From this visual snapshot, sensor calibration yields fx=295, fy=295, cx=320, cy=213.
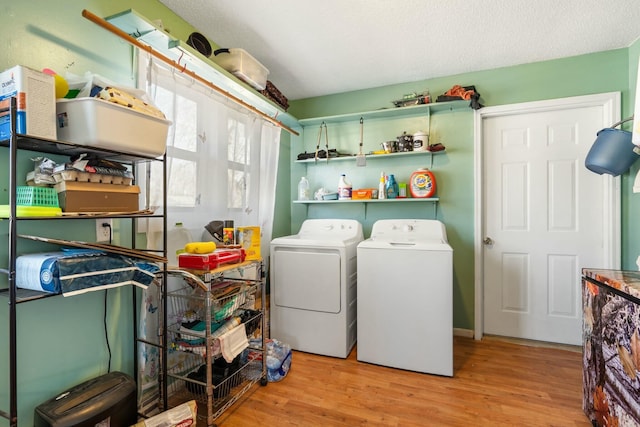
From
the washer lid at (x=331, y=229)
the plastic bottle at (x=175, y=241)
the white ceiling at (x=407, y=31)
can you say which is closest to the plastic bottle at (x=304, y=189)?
the washer lid at (x=331, y=229)

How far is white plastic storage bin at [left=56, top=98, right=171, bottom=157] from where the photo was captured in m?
1.15

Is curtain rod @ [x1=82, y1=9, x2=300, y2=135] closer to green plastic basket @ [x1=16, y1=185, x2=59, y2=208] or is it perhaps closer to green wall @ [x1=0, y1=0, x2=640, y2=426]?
green wall @ [x1=0, y1=0, x2=640, y2=426]

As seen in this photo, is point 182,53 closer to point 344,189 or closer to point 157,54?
point 157,54

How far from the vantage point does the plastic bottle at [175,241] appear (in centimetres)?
178

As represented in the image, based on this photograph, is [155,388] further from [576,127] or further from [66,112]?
[576,127]

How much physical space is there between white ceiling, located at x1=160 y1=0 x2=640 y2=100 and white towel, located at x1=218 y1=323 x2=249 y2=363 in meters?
1.96

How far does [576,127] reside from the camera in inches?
98.0

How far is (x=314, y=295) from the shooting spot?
239 centimetres

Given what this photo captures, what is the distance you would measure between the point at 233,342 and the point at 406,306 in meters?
1.22

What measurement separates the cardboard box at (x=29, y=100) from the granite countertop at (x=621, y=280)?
235 cm

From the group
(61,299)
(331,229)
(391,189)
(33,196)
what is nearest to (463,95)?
(391,189)

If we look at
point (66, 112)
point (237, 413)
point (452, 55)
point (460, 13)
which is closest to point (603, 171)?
point (452, 55)

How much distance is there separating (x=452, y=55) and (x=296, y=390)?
2790 mm

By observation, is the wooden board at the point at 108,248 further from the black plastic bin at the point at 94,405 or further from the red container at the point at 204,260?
the black plastic bin at the point at 94,405
